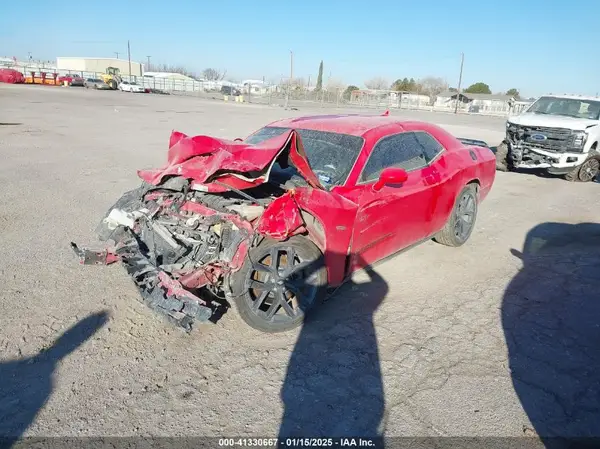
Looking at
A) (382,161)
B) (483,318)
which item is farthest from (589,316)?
(382,161)

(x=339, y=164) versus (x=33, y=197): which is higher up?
(x=339, y=164)

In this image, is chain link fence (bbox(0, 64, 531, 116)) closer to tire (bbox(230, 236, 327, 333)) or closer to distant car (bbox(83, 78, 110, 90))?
distant car (bbox(83, 78, 110, 90))

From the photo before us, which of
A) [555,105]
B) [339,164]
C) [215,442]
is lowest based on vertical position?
[215,442]

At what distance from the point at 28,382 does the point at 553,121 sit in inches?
449

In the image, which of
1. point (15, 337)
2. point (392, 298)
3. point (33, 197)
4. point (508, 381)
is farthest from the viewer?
point (33, 197)

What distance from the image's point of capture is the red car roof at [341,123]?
433cm

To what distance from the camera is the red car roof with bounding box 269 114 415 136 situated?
4328 mm

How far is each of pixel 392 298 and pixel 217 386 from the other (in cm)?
199

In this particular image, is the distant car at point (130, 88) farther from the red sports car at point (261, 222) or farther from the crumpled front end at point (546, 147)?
the red sports car at point (261, 222)

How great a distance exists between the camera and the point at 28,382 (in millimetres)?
2830

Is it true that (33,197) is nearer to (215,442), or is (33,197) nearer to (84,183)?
(84,183)

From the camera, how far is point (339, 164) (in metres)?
3.97

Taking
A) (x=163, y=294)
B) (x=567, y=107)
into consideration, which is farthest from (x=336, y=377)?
(x=567, y=107)

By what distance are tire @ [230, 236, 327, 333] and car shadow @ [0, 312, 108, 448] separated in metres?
1.24
